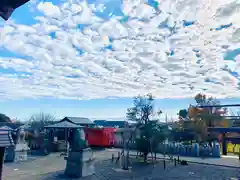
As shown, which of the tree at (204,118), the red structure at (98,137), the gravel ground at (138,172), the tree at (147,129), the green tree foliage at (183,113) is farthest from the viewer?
the green tree foliage at (183,113)

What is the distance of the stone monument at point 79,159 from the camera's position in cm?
1036

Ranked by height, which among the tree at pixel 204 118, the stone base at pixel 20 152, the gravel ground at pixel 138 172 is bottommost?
the gravel ground at pixel 138 172

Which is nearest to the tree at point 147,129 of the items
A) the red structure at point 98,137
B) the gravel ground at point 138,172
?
the gravel ground at point 138,172

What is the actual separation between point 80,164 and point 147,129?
574 centimetres

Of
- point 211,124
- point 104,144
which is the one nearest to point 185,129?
point 211,124

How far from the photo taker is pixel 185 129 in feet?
67.0

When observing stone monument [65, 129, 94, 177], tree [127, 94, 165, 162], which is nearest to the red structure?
tree [127, 94, 165, 162]

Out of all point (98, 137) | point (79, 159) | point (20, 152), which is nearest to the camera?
point (79, 159)

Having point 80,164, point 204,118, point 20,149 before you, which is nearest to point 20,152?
point 20,149

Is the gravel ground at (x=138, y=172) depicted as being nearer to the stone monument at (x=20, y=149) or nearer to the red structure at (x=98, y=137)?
the stone monument at (x=20, y=149)

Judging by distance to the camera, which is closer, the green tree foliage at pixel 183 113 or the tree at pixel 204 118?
the tree at pixel 204 118

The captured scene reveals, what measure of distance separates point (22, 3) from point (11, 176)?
10426mm

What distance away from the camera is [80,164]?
10.4 m

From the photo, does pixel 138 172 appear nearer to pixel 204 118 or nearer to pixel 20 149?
pixel 20 149
